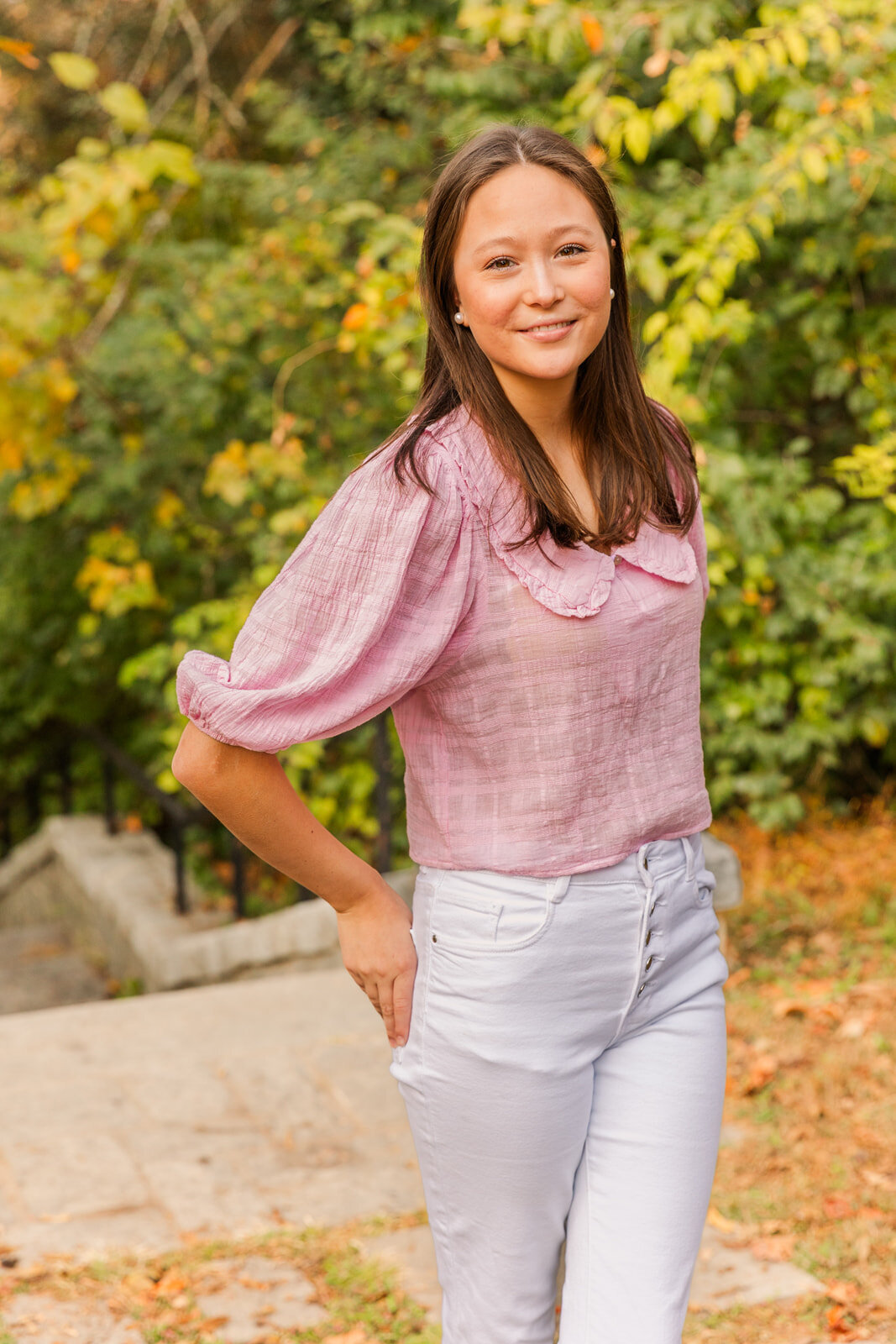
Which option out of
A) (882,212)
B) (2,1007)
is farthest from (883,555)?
(2,1007)

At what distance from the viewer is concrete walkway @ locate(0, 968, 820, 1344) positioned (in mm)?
2959

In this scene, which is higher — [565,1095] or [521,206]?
[521,206]

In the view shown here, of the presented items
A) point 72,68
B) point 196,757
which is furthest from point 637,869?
point 72,68

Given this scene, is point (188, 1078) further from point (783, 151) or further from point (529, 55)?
→ point (529, 55)

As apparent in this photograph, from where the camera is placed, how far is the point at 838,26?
412 centimetres

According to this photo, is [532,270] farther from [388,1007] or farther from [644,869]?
[388,1007]

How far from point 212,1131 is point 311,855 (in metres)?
2.16

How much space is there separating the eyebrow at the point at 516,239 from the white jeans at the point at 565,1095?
0.73m

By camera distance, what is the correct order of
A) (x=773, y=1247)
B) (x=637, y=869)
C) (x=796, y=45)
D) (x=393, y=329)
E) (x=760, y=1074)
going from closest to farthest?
(x=637, y=869) → (x=773, y=1247) → (x=760, y=1074) → (x=796, y=45) → (x=393, y=329)

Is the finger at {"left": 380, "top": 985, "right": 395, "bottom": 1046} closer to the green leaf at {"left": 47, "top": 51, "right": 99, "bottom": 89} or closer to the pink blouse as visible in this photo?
the pink blouse

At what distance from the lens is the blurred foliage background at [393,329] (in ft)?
14.4

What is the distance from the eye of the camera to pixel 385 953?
1.65 metres

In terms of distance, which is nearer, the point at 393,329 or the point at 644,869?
the point at 644,869

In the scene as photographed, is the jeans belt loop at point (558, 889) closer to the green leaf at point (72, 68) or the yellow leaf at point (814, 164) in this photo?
the yellow leaf at point (814, 164)
